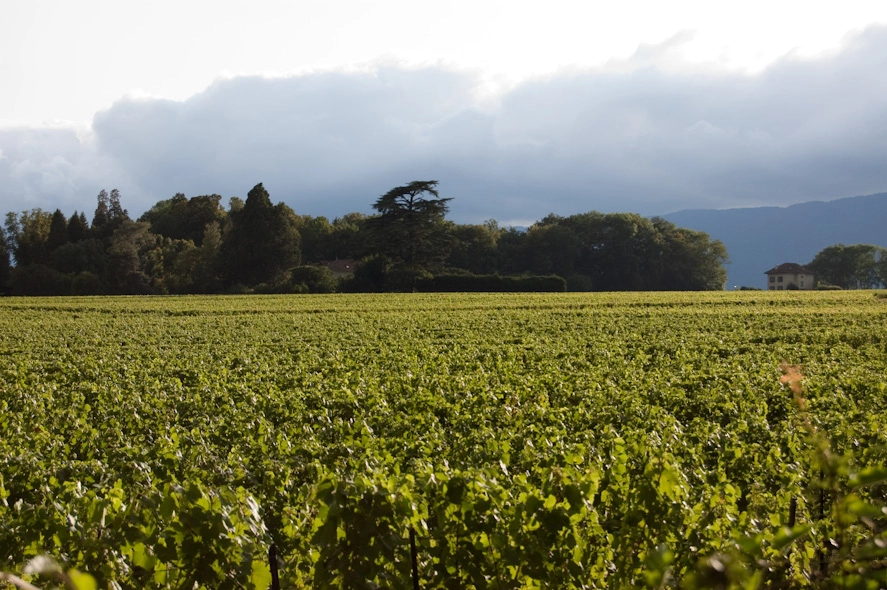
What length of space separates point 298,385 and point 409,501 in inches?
398

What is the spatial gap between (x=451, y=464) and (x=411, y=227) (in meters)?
66.8

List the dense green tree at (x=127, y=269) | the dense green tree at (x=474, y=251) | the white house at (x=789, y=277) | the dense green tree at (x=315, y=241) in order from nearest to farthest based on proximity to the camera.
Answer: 1. the dense green tree at (x=127, y=269)
2. the dense green tree at (x=474, y=251)
3. the dense green tree at (x=315, y=241)
4. the white house at (x=789, y=277)

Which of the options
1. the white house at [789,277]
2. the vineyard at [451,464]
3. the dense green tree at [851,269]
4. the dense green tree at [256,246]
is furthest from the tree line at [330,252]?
the vineyard at [451,464]

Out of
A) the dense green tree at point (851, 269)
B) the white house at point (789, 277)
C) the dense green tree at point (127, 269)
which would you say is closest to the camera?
the dense green tree at point (127, 269)

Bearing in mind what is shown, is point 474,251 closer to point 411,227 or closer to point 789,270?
point 411,227

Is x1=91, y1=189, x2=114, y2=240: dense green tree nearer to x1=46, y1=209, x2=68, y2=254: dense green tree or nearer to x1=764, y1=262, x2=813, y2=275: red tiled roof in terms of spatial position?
x1=46, y1=209, x2=68, y2=254: dense green tree

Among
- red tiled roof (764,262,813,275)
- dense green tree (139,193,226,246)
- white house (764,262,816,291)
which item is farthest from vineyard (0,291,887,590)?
red tiled roof (764,262,813,275)

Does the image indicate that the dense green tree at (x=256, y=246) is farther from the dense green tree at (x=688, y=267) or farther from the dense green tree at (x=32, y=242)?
the dense green tree at (x=688, y=267)

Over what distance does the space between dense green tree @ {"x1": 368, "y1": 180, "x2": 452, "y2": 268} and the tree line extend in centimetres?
11

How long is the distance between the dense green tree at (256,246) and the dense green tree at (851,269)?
94705 millimetres

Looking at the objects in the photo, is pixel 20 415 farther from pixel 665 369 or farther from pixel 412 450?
pixel 665 369

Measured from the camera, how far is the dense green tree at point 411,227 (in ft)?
239

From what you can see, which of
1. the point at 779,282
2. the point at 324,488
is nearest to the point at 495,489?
the point at 324,488

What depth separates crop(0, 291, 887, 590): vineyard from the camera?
356 centimetres
